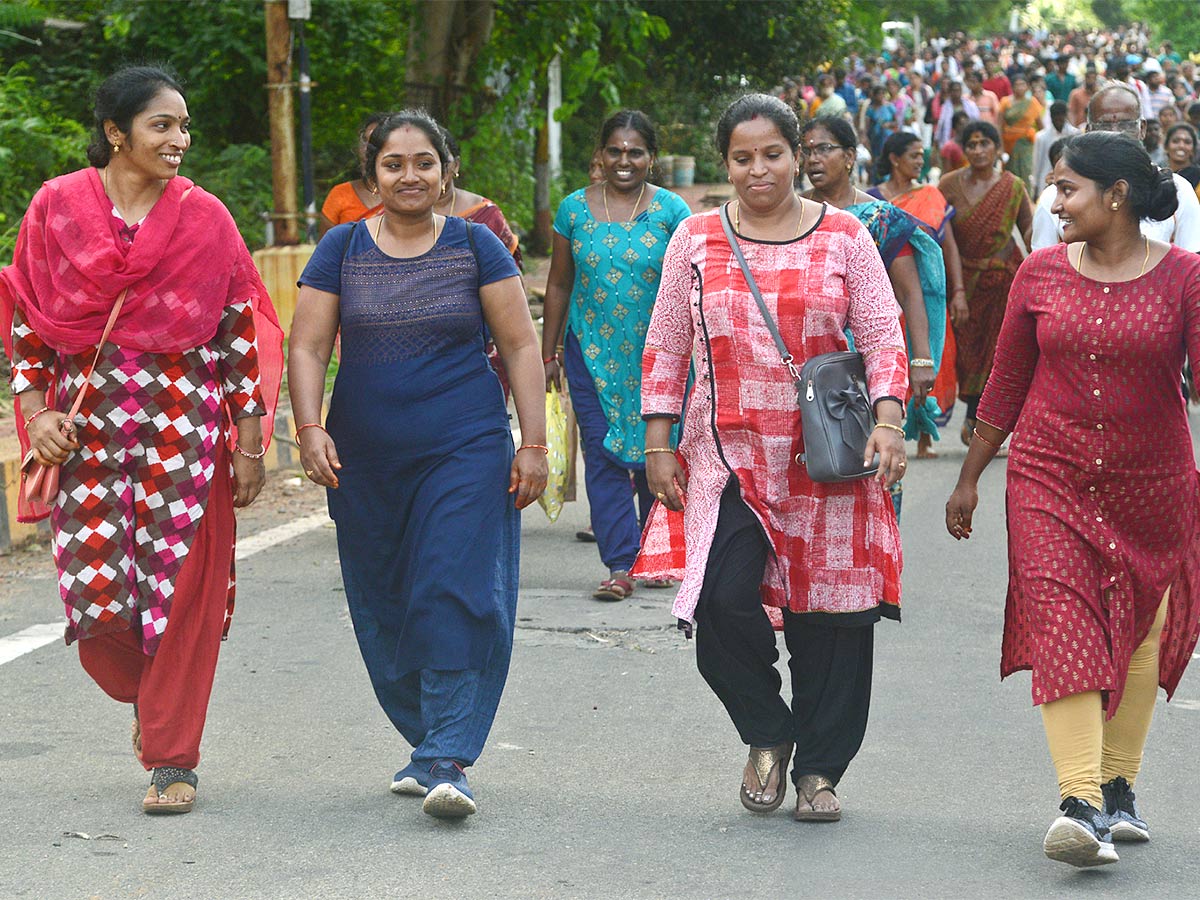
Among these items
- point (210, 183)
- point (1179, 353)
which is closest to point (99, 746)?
point (1179, 353)

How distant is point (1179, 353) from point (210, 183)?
13.5 m

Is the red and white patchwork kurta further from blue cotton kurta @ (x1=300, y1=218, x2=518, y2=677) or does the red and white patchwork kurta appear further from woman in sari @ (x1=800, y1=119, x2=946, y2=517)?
woman in sari @ (x1=800, y1=119, x2=946, y2=517)

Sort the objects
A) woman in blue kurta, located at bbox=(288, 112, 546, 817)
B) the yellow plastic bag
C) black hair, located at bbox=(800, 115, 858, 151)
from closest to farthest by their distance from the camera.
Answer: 1. woman in blue kurta, located at bbox=(288, 112, 546, 817)
2. black hair, located at bbox=(800, 115, 858, 151)
3. the yellow plastic bag

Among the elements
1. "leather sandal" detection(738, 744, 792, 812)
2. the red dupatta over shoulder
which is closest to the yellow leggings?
"leather sandal" detection(738, 744, 792, 812)

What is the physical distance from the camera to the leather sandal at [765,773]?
472 cm

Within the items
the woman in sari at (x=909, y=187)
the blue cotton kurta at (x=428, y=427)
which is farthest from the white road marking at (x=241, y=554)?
the woman in sari at (x=909, y=187)

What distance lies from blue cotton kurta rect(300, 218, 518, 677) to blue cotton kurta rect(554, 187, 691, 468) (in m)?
2.51

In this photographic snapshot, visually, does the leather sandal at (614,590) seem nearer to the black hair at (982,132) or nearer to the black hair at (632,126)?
the black hair at (632,126)

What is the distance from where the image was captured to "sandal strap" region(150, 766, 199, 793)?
188 inches

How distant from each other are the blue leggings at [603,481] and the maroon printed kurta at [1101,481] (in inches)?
118

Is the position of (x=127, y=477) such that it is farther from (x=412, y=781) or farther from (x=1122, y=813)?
(x=1122, y=813)

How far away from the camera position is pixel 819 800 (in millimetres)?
4684

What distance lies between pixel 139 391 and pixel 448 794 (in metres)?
1.26

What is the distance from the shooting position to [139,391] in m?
4.77
